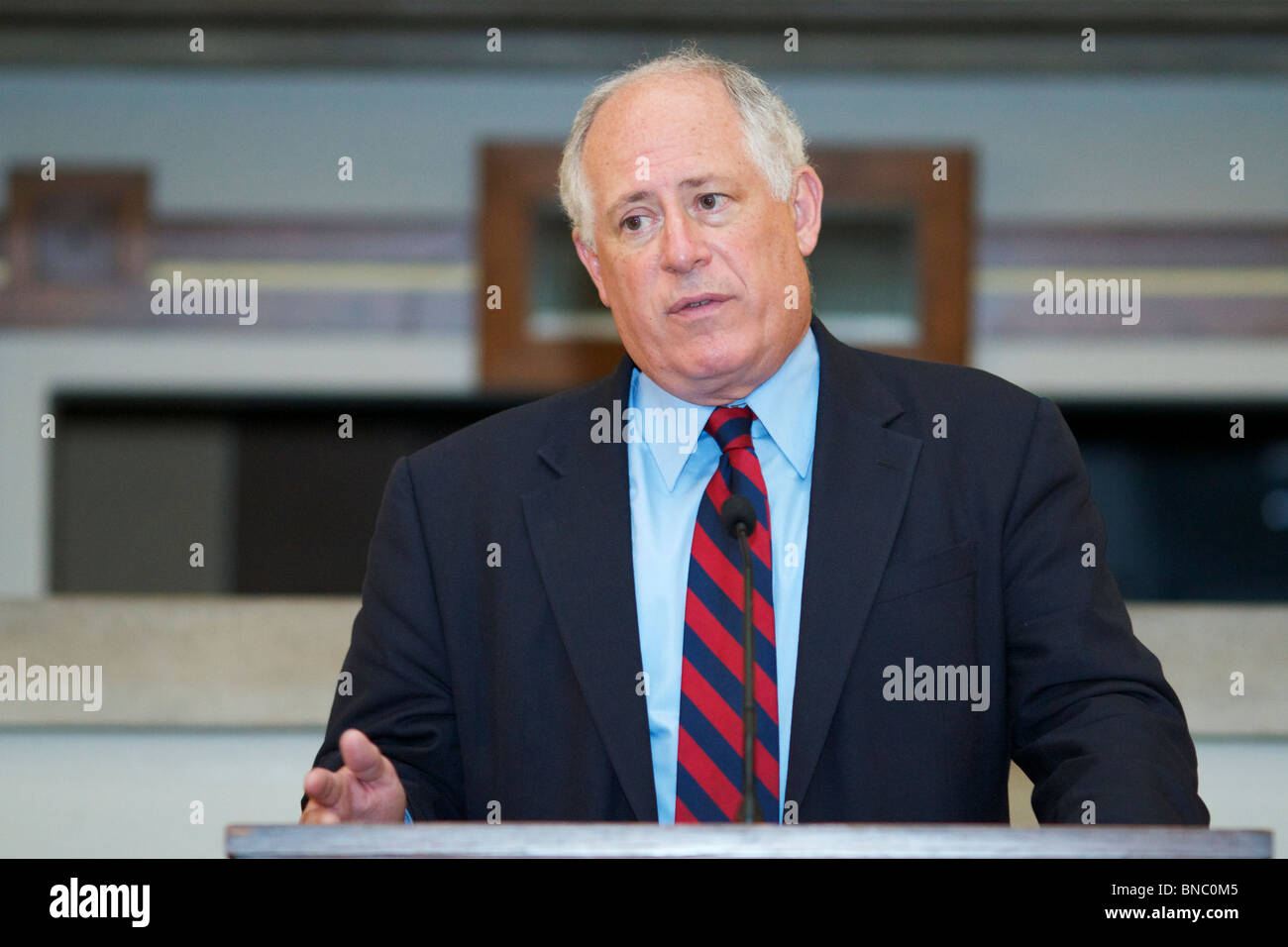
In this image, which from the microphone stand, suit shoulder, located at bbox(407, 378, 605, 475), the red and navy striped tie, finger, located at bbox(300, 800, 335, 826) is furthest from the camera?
suit shoulder, located at bbox(407, 378, 605, 475)

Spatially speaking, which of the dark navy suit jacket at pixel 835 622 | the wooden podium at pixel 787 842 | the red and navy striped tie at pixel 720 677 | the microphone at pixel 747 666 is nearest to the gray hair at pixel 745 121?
the dark navy suit jacket at pixel 835 622

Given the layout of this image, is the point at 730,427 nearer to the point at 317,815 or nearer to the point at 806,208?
the point at 806,208

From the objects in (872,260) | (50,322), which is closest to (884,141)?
(872,260)

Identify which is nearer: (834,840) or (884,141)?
(834,840)

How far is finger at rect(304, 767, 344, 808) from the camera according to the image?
1100mm

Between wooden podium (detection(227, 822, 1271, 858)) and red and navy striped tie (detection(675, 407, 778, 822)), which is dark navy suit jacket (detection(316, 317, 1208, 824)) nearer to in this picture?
red and navy striped tie (detection(675, 407, 778, 822))

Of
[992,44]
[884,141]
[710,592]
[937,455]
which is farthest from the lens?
[884,141]

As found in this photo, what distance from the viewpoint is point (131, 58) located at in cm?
433

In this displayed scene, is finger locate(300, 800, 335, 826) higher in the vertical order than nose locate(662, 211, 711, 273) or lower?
lower

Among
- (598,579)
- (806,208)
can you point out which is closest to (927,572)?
(598,579)

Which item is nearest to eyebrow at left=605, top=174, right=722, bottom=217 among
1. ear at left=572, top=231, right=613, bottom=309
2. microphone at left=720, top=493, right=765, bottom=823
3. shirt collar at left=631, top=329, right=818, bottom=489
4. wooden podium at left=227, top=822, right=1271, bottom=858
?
ear at left=572, top=231, right=613, bottom=309

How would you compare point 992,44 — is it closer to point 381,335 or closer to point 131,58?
point 381,335

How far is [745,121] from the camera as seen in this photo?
61.8 inches

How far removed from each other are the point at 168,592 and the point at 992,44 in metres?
3.19
